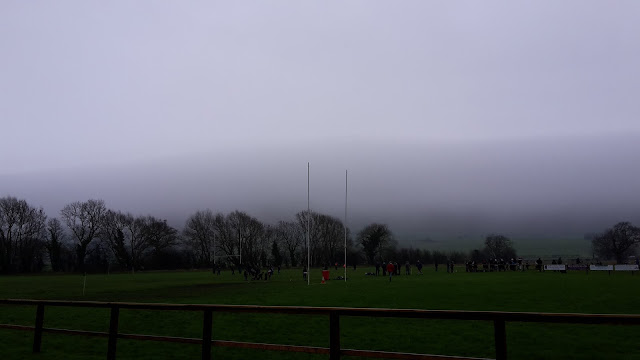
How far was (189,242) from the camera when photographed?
409ft

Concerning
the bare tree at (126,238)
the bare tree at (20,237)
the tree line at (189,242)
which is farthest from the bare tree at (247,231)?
the bare tree at (20,237)

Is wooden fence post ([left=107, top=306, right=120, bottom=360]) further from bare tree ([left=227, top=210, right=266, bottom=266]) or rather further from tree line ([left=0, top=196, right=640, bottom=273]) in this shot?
bare tree ([left=227, top=210, right=266, bottom=266])

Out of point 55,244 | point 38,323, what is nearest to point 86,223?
point 55,244

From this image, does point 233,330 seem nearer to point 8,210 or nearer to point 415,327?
point 415,327

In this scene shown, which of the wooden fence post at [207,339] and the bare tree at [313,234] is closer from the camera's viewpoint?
the wooden fence post at [207,339]

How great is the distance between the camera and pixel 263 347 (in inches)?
270

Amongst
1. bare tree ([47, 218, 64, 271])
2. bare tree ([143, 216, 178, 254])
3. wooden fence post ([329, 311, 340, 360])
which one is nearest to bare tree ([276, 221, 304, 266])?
bare tree ([143, 216, 178, 254])

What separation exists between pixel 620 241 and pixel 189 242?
9981 centimetres

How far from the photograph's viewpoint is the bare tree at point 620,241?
11706 centimetres

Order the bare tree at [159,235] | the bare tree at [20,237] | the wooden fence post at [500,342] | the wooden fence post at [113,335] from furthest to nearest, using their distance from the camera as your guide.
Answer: the bare tree at [159,235] < the bare tree at [20,237] < the wooden fence post at [113,335] < the wooden fence post at [500,342]

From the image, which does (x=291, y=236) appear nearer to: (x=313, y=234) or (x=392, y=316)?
(x=313, y=234)

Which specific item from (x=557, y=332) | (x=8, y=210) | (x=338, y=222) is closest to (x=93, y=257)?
(x=8, y=210)

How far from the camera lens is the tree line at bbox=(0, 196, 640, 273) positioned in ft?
331

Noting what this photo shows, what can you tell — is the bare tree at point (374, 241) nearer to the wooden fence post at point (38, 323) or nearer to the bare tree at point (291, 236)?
the bare tree at point (291, 236)
